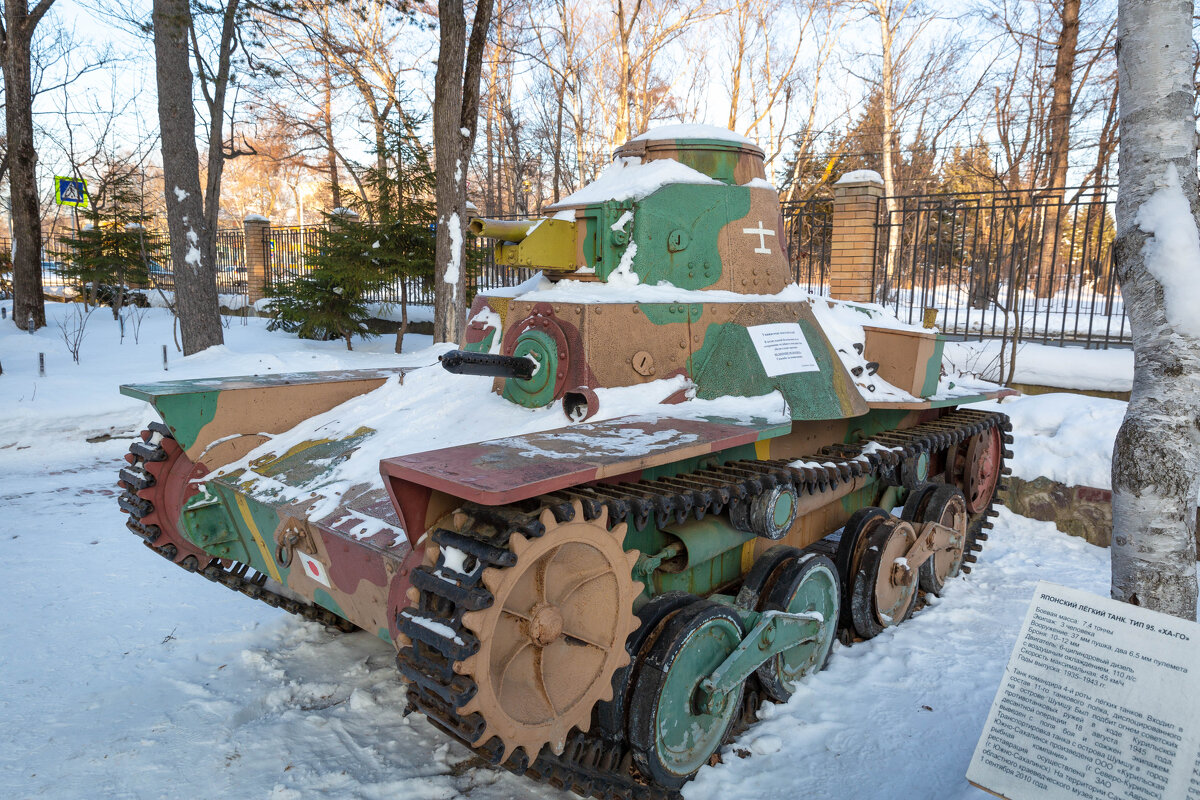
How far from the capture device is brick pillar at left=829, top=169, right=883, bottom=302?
35.4ft

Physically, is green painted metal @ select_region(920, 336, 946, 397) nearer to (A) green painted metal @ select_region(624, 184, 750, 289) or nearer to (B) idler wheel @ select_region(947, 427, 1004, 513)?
(B) idler wheel @ select_region(947, 427, 1004, 513)

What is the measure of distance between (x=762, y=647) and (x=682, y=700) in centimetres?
54

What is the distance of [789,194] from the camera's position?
80.8 ft

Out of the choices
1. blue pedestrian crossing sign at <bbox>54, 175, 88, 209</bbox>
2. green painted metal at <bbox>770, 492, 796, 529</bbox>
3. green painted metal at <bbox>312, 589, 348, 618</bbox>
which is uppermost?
blue pedestrian crossing sign at <bbox>54, 175, 88, 209</bbox>

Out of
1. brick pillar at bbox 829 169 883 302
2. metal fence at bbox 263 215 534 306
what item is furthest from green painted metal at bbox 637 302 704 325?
metal fence at bbox 263 215 534 306

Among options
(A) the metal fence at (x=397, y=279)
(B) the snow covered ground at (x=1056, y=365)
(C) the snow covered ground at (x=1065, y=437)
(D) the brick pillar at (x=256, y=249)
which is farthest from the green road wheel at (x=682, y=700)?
(D) the brick pillar at (x=256, y=249)

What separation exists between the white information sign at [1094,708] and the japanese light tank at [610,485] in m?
1.14

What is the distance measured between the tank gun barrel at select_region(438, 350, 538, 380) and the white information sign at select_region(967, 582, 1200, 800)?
2362 millimetres

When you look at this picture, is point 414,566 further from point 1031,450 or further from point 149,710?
point 1031,450

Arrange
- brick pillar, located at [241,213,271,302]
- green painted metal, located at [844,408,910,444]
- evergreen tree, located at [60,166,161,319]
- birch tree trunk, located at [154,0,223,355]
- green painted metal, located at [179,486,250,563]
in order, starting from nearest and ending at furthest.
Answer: green painted metal, located at [179,486,250,563]
green painted metal, located at [844,408,910,444]
birch tree trunk, located at [154,0,223,355]
evergreen tree, located at [60,166,161,319]
brick pillar, located at [241,213,271,302]

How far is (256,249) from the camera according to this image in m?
18.3

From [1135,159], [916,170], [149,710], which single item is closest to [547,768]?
[149,710]

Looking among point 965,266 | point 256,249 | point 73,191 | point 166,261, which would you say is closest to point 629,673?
point 256,249

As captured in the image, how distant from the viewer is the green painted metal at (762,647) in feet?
10.8
